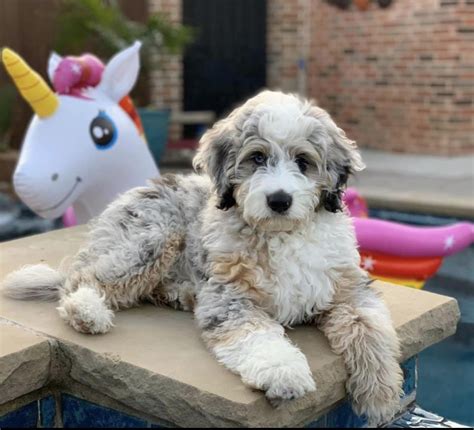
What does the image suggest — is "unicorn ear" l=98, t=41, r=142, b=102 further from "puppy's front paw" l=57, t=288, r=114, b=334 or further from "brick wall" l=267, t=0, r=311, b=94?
"brick wall" l=267, t=0, r=311, b=94

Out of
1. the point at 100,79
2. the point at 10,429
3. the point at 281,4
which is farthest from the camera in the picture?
the point at 281,4

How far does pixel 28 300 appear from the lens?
10.4 feet

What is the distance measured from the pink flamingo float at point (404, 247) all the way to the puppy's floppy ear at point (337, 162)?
2.16 meters

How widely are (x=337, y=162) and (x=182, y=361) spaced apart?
85 centimetres

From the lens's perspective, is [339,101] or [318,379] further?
[339,101]

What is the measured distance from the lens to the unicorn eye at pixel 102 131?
4824 mm

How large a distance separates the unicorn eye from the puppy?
1.92m

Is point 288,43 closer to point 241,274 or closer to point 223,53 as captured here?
point 223,53

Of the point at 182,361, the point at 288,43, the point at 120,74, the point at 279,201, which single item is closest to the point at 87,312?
the point at 182,361

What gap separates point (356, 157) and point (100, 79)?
3026 millimetres

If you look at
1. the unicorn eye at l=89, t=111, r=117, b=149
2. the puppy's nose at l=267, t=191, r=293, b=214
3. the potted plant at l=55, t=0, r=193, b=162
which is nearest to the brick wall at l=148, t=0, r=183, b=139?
the potted plant at l=55, t=0, r=193, b=162

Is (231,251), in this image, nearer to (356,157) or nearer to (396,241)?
(356,157)

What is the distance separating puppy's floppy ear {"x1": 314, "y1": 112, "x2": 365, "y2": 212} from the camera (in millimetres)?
2488

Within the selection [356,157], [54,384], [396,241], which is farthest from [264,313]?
[396,241]
